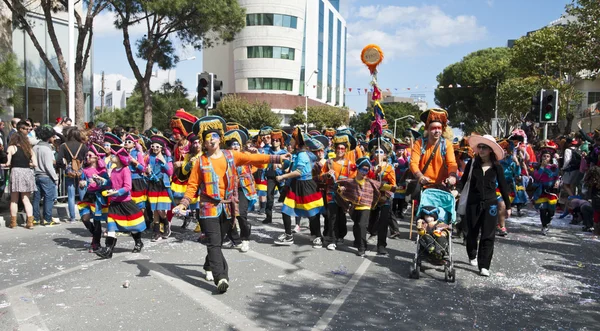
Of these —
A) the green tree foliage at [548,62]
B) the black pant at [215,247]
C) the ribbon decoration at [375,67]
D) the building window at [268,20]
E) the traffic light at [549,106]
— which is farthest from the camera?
the building window at [268,20]

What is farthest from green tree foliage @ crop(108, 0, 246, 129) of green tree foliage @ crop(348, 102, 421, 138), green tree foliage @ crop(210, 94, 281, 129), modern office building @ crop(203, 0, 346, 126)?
green tree foliage @ crop(348, 102, 421, 138)

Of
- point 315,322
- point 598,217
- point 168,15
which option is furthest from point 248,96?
point 315,322

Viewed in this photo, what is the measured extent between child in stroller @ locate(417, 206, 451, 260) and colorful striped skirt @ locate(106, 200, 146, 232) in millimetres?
3880

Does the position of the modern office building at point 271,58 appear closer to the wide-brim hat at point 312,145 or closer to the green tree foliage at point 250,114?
the green tree foliage at point 250,114

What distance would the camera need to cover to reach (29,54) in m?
23.0

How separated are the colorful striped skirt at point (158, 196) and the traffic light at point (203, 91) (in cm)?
447

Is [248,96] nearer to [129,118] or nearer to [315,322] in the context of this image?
[129,118]

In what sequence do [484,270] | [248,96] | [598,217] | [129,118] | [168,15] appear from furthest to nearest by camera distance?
[248,96], [129,118], [168,15], [598,217], [484,270]

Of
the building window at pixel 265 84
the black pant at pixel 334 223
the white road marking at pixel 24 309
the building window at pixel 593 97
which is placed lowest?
the white road marking at pixel 24 309

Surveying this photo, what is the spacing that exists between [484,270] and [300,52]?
56.4 m

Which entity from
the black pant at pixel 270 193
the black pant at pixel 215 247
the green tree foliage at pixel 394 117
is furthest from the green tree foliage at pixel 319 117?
the black pant at pixel 215 247

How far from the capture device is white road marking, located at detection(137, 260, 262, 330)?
16.3 ft

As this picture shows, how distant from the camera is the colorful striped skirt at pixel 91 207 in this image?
25.0 ft

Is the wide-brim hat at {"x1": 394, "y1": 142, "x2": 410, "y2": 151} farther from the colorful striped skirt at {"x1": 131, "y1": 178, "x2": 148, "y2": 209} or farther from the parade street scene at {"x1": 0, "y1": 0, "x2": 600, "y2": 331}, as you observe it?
the colorful striped skirt at {"x1": 131, "y1": 178, "x2": 148, "y2": 209}
